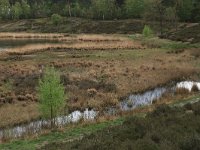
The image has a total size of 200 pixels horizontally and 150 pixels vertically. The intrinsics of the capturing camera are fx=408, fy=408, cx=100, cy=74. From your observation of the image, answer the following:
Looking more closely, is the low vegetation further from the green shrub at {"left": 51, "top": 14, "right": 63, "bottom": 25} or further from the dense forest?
the green shrub at {"left": 51, "top": 14, "right": 63, "bottom": 25}

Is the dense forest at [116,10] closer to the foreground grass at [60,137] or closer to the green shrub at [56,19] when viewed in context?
Answer: the green shrub at [56,19]

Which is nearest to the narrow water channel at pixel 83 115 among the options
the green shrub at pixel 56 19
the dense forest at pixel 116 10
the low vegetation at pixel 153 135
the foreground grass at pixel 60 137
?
the foreground grass at pixel 60 137

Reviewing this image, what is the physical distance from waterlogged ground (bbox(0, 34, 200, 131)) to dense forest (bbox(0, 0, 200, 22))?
4491 cm

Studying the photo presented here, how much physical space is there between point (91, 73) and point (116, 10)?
100 metres

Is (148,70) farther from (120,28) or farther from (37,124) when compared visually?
(120,28)

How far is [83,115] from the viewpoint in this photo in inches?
1225

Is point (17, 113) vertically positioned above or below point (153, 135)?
below

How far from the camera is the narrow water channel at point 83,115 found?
26.5 metres

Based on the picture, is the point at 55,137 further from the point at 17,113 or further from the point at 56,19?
the point at 56,19

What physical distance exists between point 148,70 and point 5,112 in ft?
72.5

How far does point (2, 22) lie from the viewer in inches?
6619

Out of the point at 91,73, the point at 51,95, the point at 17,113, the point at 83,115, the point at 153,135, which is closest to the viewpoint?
the point at 153,135

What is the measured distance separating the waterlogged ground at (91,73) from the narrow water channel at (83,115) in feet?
3.14

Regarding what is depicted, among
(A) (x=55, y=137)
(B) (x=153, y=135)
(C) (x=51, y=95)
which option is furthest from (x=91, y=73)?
(B) (x=153, y=135)
